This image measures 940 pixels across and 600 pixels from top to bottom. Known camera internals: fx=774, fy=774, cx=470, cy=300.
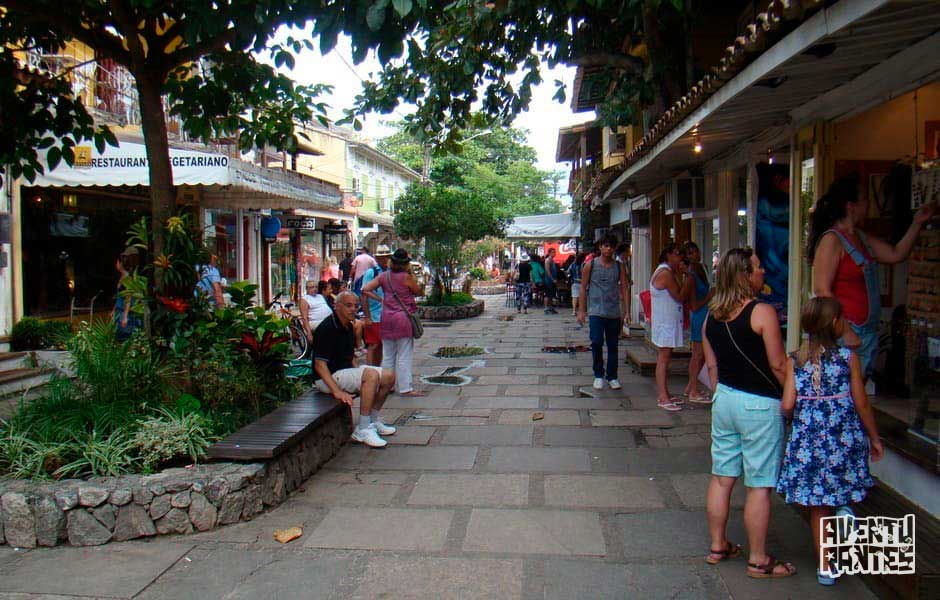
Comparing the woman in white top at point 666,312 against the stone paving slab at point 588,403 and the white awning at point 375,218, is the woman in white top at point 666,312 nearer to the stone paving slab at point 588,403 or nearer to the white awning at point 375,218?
the stone paving slab at point 588,403

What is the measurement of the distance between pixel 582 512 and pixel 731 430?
137 cm

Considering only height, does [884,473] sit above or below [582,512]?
above

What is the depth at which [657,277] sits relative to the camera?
7840mm

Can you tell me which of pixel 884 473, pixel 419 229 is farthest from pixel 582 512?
pixel 419 229

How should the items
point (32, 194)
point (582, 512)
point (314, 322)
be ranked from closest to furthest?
point (582, 512)
point (314, 322)
point (32, 194)

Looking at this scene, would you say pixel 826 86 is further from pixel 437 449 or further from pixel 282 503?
pixel 282 503

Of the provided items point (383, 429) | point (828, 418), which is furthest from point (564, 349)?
point (828, 418)

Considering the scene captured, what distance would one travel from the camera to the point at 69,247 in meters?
12.3

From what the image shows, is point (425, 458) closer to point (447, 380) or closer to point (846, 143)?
point (447, 380)

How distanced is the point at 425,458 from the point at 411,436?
755mm

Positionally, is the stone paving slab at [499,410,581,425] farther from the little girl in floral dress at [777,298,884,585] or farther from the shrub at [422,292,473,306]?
the shrub at [422,292,473,306]

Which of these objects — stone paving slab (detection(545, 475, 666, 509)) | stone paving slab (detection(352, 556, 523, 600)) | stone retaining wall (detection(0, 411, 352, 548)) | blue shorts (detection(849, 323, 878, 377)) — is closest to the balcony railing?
stone retaining wall (detection(0, 411, 352, 548))

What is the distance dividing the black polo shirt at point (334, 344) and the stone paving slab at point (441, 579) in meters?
2.45

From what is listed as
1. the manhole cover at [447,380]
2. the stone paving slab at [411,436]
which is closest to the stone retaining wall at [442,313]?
the manhole cover at [447,380]
